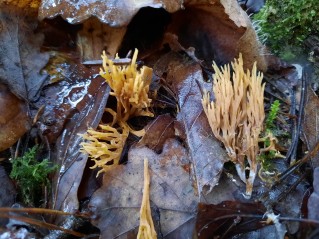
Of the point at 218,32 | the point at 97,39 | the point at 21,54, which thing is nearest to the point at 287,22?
the point at 218,32

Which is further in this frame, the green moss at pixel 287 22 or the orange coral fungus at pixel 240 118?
the green moss at pixel 287 22

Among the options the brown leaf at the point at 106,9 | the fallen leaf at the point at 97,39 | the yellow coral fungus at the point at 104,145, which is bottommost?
the yellow coral fungus at the point at 104,145

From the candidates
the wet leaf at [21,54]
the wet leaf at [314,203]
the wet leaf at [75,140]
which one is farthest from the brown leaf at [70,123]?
the wet leaf at [314,203]

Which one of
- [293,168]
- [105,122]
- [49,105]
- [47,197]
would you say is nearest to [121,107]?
[105,122]

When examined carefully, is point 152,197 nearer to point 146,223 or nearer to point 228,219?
point 146,223

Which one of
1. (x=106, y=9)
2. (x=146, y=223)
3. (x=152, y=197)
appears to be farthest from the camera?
(x=106, y=9)

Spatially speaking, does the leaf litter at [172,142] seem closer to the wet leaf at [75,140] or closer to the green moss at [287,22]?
the wet leaf at [75,140]

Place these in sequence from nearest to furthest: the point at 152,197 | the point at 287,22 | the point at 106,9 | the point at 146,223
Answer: the point at 146,223
the point at 152,197
the point at 106,9
the point at 287,22
